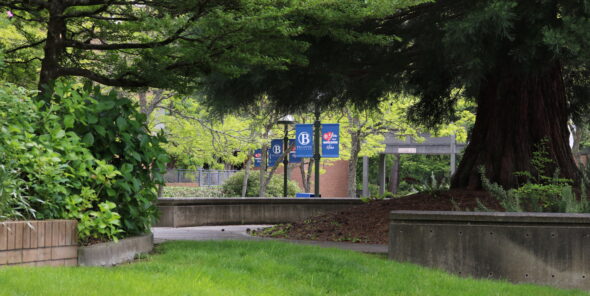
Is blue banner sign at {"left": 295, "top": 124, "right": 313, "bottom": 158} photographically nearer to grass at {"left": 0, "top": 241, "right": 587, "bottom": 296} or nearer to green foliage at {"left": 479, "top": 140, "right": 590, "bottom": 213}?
green foliage at {"left": 479, "top": 140, "right": 590, "bottom": 213}

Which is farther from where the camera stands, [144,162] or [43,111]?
[144,162]

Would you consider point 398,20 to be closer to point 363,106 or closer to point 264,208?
point 363,106

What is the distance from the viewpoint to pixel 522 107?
14258mm

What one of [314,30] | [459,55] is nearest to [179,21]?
[314,30]

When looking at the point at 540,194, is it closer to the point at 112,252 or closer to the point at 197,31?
the point at 197,31

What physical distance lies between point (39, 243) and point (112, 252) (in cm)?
96

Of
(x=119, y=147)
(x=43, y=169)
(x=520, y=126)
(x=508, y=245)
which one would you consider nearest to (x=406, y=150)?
(x=520, y=126)

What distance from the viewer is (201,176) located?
1751 inches

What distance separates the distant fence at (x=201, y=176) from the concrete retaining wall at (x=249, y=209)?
24.3 m

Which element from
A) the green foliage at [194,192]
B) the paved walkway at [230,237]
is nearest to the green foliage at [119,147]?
the paved walkway at [230,237]

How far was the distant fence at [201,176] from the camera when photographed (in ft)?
146

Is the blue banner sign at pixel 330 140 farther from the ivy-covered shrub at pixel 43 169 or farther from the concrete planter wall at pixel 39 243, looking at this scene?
the concrete planter wall at pixel 39 243

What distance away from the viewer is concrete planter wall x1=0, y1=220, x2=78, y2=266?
22.0ft

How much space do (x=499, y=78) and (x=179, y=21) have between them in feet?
23.7
